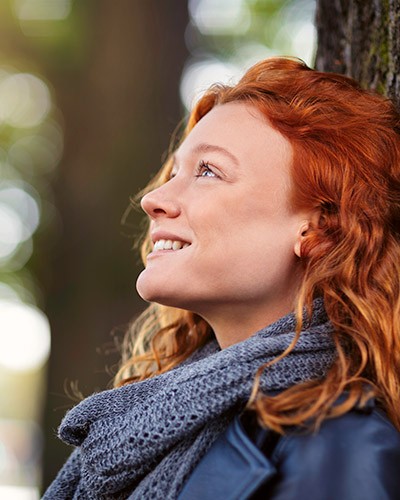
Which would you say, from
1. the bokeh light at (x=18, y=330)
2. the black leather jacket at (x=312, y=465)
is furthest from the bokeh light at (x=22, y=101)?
the black leather jacket at (x=312, y=465)

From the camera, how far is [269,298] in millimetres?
2277

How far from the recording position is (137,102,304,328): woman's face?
2.21 m

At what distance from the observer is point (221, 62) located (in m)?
7.74

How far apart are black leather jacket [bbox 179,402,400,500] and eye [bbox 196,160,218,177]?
0.81m

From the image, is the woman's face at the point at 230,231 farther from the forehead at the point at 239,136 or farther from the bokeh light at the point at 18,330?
the bokeh light at the point at 18,330

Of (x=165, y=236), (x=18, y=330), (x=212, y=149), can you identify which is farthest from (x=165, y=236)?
(x=18, y=330)

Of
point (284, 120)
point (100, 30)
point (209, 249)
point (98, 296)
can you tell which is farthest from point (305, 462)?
point (100, 30)

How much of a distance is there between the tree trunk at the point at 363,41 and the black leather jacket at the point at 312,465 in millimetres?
1224

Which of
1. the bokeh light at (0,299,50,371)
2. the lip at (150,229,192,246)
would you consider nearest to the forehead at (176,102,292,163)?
the lip at (150,229,192,246)

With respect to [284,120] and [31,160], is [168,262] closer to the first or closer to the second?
[284,120]

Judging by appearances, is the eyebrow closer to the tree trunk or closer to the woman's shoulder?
the tree trunk

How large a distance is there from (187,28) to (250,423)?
3.93m

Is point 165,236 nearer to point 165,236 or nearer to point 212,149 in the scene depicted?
point 165,236

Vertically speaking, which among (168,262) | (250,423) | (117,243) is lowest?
(117,243)
